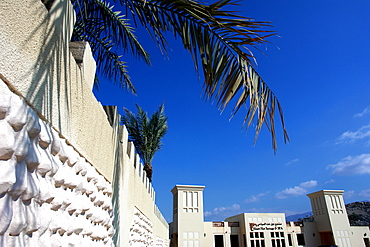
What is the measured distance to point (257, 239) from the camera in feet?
84.5

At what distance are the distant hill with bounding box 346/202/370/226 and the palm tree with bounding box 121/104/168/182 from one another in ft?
115

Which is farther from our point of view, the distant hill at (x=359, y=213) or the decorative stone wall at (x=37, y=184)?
the distant hill at (x=359, y=213)

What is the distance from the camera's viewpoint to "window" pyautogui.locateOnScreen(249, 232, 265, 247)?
84.1ft

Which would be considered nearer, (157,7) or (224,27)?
(224,27)

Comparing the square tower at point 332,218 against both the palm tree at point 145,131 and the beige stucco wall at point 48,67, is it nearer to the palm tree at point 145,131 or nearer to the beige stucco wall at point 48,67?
the palm tree at point 145,131

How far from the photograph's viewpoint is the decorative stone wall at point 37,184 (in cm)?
147

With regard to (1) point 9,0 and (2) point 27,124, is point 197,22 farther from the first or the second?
(2) point 27,124

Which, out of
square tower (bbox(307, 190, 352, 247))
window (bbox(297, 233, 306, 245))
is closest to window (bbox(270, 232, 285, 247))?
window (bbox(297, 233, 306, 245))

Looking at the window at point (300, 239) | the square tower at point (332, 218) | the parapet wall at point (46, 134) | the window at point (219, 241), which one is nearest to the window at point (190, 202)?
the window at point (219, 241)

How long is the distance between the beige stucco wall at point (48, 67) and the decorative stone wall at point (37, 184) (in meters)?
0.11

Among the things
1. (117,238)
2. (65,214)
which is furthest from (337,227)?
(65,214)

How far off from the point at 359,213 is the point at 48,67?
48721mm

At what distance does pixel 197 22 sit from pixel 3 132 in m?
2.43

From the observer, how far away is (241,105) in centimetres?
333
